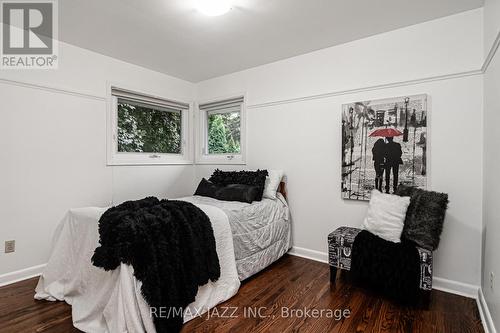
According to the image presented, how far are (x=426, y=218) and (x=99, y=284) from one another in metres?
2.59

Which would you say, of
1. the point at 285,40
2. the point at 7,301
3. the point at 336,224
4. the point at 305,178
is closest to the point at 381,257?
the point at 336,224

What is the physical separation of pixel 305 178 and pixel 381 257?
1287mm

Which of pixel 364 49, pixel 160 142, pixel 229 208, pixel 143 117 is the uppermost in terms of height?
pixel 364 49

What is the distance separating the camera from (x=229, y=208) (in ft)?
8.33

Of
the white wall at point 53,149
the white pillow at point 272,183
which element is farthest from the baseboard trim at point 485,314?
the white wall at point 53,149

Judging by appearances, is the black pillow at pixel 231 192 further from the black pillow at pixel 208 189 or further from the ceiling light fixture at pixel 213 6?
the ceiling light fixture at pixel 213 6

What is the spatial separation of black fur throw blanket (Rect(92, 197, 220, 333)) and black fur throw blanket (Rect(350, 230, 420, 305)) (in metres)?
1.23

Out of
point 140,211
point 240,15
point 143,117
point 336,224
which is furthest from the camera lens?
point 143,117

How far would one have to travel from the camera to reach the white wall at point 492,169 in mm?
1642

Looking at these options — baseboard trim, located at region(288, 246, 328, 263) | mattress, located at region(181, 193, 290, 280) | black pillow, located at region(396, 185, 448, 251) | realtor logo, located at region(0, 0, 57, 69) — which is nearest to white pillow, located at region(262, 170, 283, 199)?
mattress, located at region(181, 193, 290, 280)

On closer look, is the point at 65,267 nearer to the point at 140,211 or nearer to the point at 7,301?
the point at 7,301

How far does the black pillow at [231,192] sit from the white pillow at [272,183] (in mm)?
206

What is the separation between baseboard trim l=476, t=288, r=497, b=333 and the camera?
171cm

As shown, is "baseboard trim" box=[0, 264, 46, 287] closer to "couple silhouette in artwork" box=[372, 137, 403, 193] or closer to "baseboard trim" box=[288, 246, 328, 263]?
"baseboard trim" box=[288, 246, 328, 263]
